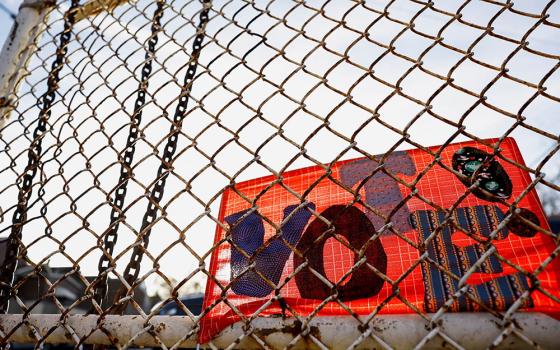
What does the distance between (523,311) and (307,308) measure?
2.06ft

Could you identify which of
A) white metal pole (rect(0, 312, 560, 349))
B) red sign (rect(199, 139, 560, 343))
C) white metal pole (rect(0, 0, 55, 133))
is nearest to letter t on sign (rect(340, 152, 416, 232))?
red sign (rect(199, 139, 560, 343))

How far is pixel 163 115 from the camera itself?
1.60 metres

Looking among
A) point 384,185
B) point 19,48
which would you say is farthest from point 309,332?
point 19,48

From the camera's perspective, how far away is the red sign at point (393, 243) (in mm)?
1004

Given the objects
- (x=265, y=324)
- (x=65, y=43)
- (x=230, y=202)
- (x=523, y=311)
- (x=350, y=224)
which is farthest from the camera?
(x=65, y=43)

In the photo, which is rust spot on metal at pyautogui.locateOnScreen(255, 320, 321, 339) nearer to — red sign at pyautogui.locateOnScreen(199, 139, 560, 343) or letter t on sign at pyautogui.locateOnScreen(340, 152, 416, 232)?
red sign at pyautogui.locateOnScreen(199, 139, 560, 343)

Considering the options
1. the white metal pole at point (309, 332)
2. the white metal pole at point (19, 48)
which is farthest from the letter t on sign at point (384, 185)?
the white metal pole at point (19, 48)

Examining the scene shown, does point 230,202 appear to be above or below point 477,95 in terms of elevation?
below

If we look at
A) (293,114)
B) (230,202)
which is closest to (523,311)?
(293,114)

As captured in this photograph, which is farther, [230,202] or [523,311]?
[230,202]

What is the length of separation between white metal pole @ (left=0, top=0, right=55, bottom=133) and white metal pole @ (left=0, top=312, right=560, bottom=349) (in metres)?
1.36

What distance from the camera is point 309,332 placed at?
1033 mm

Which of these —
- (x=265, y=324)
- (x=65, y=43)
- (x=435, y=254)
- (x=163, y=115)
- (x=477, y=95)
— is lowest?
(x=265, y=324)

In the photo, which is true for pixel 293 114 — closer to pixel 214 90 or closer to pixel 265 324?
pixel 214 90
